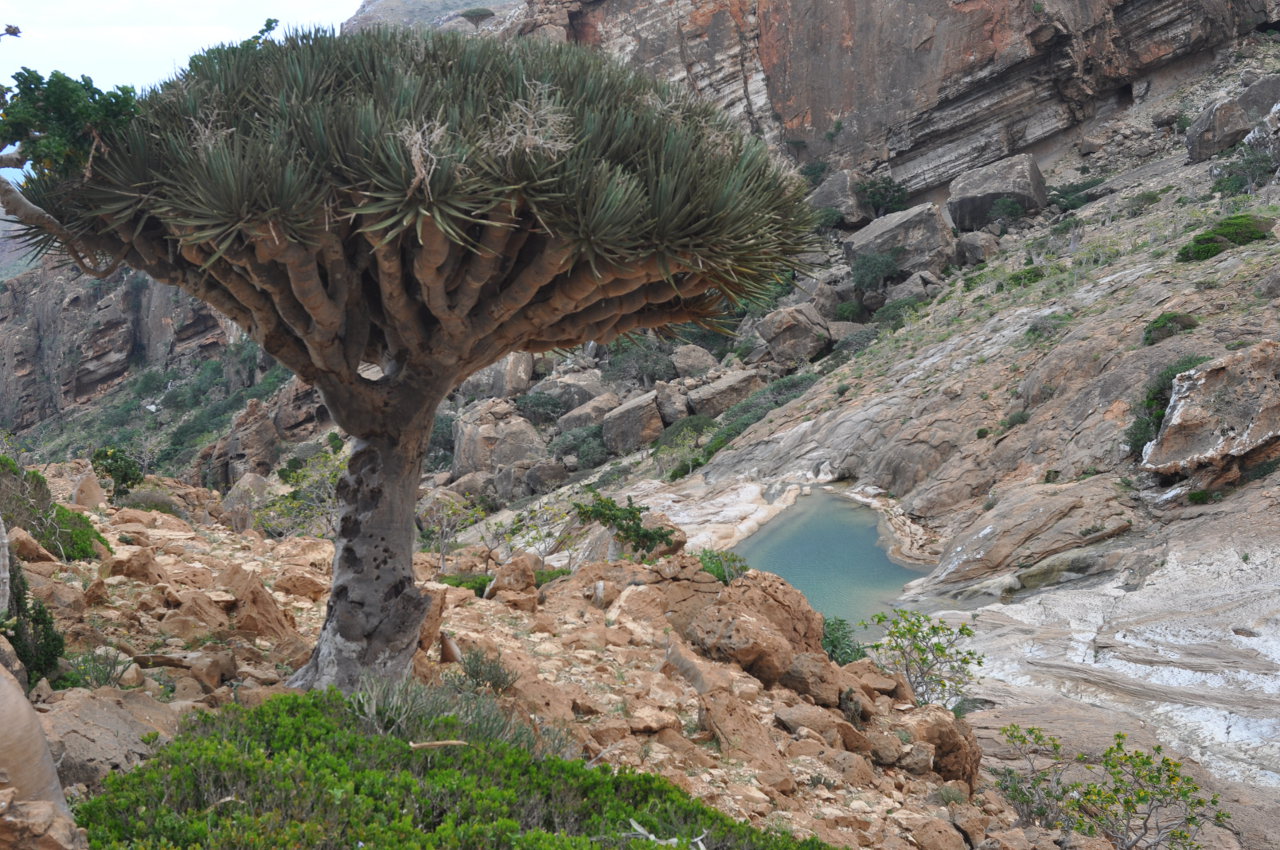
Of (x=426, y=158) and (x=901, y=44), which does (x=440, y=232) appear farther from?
(x=901, y=44)

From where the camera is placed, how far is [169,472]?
48.9m

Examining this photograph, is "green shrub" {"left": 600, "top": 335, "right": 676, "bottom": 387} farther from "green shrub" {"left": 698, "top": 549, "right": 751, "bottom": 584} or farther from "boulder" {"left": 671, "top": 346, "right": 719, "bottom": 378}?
"green shrub" {"left": 698, "top": 549, "right": 751, "bottom": 584}

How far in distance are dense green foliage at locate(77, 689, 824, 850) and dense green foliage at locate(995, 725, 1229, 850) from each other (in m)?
4.08

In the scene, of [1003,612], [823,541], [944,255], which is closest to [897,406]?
[823,541]

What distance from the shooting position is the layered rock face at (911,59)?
5094 centimetres

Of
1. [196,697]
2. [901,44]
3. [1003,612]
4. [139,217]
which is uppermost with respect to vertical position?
[901,44]

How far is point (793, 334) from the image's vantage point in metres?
40.6

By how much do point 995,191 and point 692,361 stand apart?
59.7 feet

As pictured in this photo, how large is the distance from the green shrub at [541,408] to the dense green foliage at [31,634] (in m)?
37.4

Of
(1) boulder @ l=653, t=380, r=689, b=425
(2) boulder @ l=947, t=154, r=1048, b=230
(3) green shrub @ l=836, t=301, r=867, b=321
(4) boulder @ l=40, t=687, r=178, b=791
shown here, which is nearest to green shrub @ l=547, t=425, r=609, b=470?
(1) boulder @ l=653, t=380, r=689, b=425

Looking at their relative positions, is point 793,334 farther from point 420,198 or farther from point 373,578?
point 420,198

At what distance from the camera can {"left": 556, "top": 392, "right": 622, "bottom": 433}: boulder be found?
132 feet

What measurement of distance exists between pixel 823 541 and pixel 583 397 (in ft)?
75.3

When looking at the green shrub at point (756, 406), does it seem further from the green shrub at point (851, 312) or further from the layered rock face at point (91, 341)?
the layered rock face at point (91, 341)
